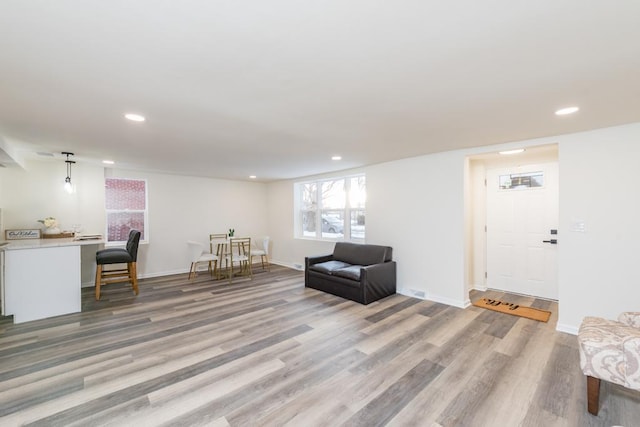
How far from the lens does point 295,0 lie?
1.18m

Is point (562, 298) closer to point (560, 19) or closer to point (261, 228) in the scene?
point (560, 19)

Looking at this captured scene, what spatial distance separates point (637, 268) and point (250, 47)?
161 inches

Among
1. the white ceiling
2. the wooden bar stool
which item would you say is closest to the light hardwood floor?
the wooden bar stool

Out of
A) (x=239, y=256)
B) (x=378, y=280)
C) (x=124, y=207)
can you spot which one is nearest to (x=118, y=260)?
(x=124, y=207)

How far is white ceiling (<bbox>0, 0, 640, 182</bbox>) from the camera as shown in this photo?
126cm

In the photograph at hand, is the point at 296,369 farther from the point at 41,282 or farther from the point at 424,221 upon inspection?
the point at 41,282

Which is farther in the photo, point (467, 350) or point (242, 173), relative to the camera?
point (242, 173)

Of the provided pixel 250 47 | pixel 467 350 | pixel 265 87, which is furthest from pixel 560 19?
pixel 467 350

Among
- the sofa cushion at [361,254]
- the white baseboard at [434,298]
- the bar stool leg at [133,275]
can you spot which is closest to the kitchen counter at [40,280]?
the bar stool leg at [133,275]

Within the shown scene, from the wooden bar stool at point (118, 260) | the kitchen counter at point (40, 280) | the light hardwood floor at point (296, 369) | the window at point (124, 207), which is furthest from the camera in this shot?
the window at point (124, 207)

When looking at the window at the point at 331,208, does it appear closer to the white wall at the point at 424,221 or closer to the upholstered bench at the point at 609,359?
the white wall at the point at 424,221

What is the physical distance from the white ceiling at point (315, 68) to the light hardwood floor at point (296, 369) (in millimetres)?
2260

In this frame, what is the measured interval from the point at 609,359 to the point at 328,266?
3433mm

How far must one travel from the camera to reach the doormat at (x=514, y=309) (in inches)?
141
